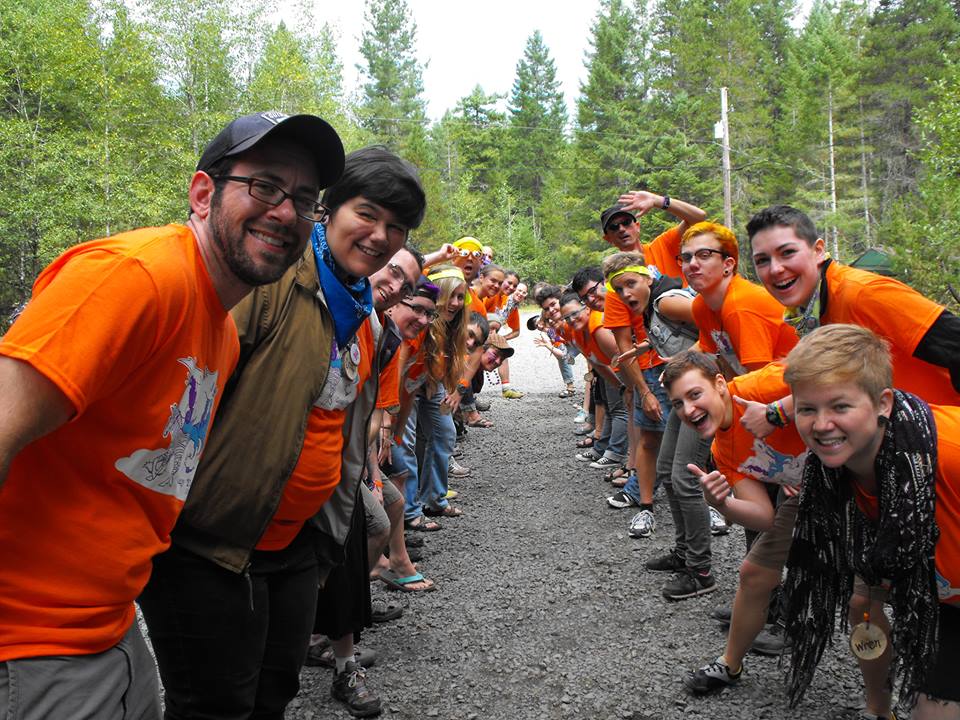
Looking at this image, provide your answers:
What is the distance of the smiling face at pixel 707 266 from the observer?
13.7ft

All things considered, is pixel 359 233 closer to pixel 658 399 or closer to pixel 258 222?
pixel 258 222

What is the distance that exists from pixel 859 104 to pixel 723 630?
45.0 m

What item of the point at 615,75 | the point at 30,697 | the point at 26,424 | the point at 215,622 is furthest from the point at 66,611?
the point at 615,75

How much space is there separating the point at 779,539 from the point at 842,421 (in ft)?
4.22

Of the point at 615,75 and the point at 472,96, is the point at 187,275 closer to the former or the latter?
the point at 615,75

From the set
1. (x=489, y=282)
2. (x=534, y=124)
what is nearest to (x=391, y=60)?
(x=534, y=124)

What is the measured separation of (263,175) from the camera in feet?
5.72

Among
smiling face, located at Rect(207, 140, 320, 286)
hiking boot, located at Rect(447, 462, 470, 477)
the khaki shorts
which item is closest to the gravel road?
the khaki shorts

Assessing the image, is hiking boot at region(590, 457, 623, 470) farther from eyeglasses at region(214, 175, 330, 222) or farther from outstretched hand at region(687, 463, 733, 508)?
Result: eyeglasses at region(214, 175, 330, 222)

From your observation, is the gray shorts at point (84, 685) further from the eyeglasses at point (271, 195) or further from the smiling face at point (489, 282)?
the smiling face at point (489, 282)

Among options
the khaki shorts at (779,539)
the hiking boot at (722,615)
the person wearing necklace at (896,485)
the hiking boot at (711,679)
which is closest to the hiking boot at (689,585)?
the hiking boot at (722,615)

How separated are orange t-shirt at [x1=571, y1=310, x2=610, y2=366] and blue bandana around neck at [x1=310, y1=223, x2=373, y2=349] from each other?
5012mm

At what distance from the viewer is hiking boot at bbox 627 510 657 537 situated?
582 cm

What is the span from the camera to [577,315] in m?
7.78
